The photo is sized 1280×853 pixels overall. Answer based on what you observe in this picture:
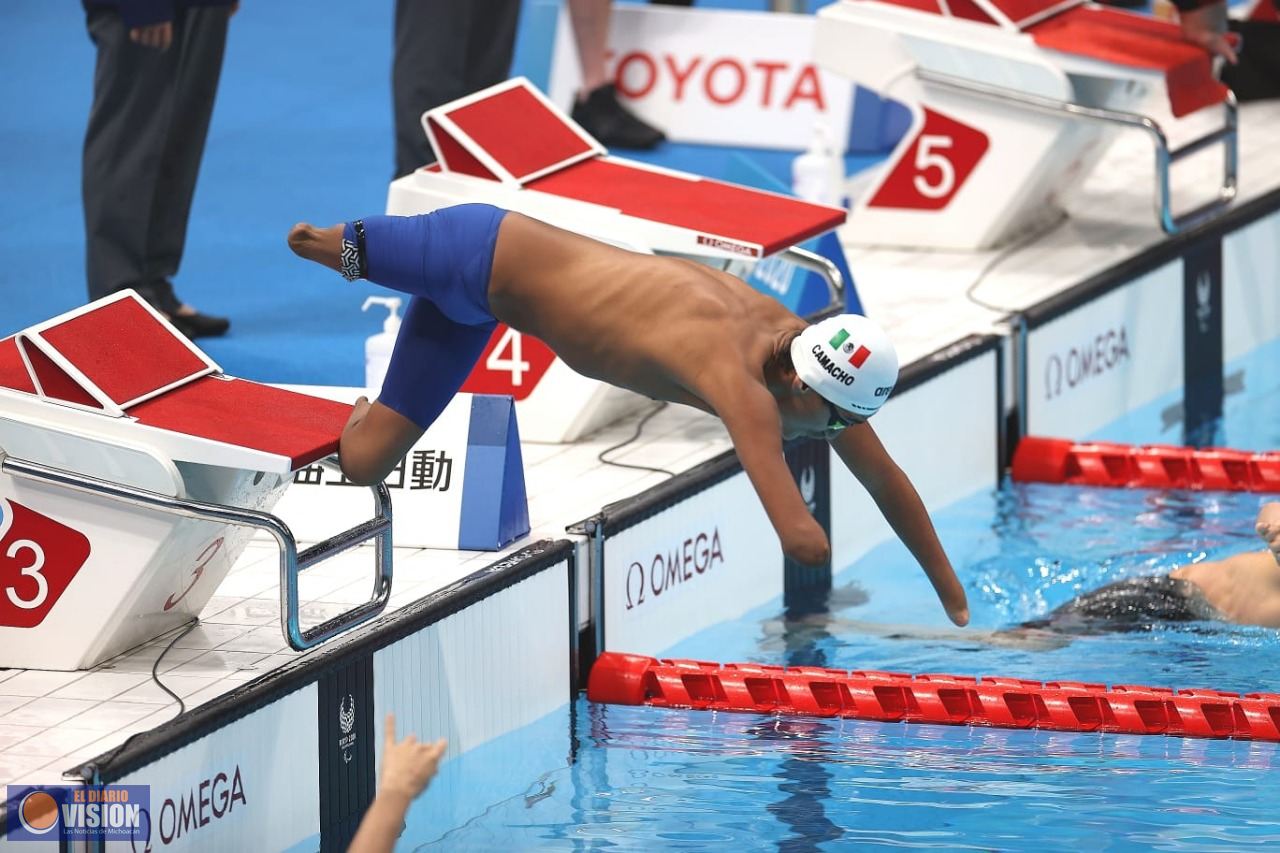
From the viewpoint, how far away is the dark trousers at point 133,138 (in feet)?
20.4

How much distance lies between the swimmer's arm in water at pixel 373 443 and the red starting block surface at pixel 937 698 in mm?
944

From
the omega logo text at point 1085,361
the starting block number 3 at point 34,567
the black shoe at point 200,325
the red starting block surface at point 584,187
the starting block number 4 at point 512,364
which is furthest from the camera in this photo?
the omega logo text at point 1085,361

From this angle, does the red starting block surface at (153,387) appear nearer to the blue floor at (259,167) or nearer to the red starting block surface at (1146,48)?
the blue floor at (259,167)

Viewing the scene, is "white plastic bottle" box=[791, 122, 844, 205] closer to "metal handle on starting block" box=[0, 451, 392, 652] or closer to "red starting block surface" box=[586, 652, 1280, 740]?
"red starting block surface" box=[586, 652, 1280, 740]

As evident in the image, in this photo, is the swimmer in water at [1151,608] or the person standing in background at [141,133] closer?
the swimmer in water at [1151,608]

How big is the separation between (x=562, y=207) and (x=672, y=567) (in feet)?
3.25

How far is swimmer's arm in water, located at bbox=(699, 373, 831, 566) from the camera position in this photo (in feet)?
13.0

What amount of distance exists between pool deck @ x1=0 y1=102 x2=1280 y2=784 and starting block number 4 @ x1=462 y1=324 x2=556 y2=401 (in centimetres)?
19

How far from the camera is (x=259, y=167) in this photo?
354 inches

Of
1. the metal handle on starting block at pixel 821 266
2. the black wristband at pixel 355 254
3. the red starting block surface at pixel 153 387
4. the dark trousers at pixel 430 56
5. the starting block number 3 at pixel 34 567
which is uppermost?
the dark trousers at pixel 430 56

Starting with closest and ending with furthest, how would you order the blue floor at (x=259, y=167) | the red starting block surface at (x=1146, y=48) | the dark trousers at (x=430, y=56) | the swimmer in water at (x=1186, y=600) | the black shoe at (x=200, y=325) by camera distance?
1. the swimmer in water at (x=1186, y=600)
2. the black shoe at (x=200, y=325)
3. the blue floor at (x=259, y=167)
4. the dark trousers at (x=430, y=56)
5. the red starting block surface at (x=1146, y=48)

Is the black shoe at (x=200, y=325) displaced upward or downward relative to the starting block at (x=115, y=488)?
upward

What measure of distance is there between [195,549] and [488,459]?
37.0 inches

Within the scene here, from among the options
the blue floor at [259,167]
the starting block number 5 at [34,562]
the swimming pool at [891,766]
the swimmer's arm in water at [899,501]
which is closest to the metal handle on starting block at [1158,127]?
the blue floor at [259,167]
